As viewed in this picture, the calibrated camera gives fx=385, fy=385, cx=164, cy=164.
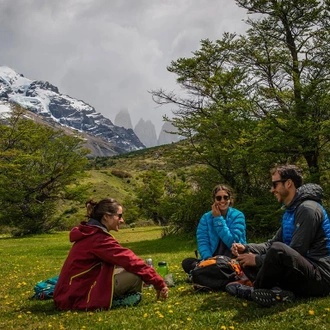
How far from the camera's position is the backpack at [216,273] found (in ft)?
23.0

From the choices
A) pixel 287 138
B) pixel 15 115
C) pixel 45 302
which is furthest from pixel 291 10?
pixel 15 115

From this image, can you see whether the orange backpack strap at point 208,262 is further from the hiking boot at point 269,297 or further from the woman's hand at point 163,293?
the hiking boot at point 269,297

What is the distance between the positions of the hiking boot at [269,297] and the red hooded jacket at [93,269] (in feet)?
5.38

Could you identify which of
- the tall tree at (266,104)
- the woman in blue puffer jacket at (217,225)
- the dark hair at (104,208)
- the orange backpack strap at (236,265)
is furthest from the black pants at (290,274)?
the tall tree at (266,104)

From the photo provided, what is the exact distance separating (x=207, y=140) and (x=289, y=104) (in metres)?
5.45

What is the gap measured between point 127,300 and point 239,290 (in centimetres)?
188

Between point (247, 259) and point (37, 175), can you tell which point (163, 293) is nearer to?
point (247, 259)

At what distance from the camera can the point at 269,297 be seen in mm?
5625

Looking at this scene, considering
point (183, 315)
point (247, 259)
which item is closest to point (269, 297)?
point (247, 259)

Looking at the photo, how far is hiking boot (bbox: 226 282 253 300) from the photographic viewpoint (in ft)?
20.3

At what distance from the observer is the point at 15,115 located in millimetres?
40031

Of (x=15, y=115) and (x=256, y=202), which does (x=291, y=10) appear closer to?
(x=256, y=202)

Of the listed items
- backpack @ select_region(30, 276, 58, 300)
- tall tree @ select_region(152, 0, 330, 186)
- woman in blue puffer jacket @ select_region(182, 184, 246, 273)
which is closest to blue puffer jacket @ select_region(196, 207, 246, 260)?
woman in blue puffer jacket @ select_region(182, 184, 246, 273)

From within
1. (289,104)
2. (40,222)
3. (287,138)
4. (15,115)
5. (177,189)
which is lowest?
(40,222)
